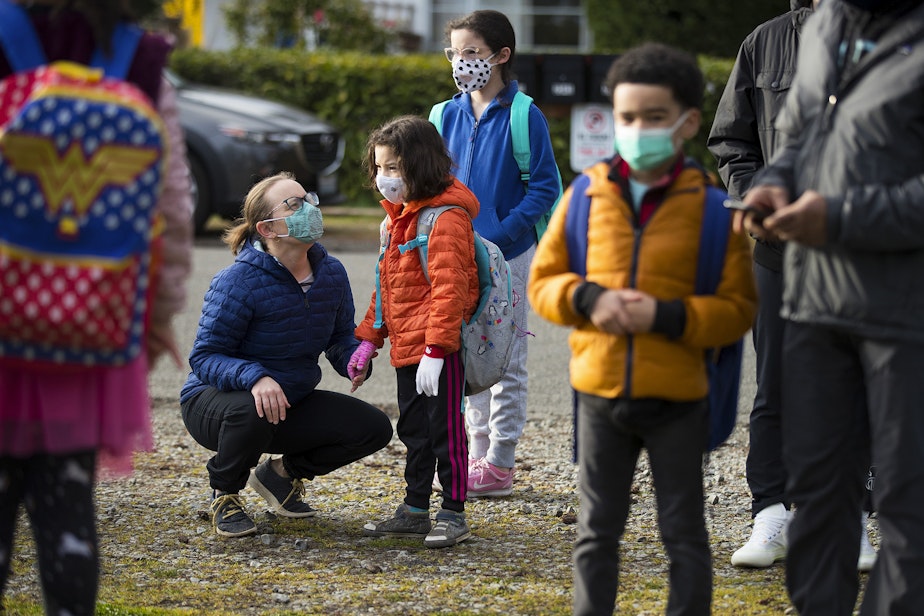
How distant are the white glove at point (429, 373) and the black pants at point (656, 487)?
111 centimetres

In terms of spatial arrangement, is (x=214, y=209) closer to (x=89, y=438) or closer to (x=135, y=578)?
(x=135, y=578)

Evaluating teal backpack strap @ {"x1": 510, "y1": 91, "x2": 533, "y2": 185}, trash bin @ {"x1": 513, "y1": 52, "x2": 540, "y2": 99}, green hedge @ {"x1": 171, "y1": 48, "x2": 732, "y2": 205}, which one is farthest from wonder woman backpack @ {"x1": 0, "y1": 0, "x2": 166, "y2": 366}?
green hedge @ {"x1": 171, "y1": 48, "x2": 732, "y2": 205}

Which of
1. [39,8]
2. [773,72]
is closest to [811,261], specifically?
[773,72]

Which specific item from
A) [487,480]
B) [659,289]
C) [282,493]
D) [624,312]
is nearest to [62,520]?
[624,312]

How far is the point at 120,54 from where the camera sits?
292 cm

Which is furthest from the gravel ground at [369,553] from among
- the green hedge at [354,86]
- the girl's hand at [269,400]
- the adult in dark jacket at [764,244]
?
the green hedge at [354,86]

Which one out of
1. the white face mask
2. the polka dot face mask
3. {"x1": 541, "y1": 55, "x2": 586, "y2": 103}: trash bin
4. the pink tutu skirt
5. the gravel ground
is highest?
{"x1": 541, "y1": 55, "x2": 586, "y2": 103}: trash bin

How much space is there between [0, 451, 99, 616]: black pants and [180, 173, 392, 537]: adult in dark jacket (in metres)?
1.57

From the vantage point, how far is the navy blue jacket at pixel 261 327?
183 inches

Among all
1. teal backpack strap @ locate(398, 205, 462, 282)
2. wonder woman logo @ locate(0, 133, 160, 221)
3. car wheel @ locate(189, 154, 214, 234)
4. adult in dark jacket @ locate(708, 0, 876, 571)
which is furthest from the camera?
car wheel @ locate(189, 154, 214, 234)

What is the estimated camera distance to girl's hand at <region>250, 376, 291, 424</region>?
457 cm

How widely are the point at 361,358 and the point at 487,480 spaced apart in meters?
0.95

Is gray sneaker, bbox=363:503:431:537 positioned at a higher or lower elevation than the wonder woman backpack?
lower

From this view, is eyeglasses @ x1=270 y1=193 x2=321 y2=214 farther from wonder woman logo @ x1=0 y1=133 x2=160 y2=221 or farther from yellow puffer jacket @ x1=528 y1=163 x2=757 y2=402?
wonder woman logo @ x1=0 y1=133 x2=160 y2=221
